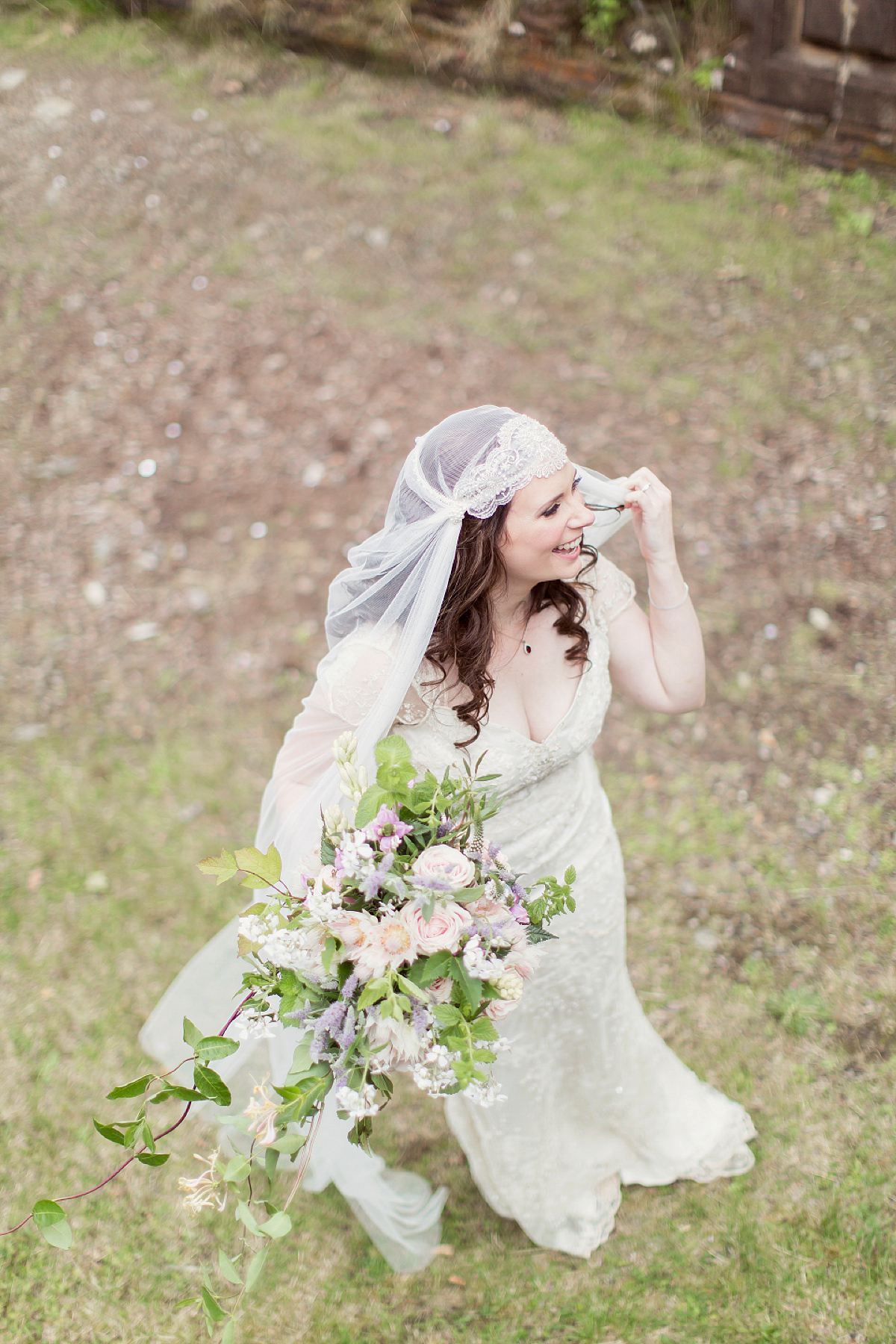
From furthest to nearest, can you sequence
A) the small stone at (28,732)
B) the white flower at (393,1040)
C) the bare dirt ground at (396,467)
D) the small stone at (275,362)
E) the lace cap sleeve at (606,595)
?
the small stone at (275,362), the small stone at (28,732), the bare dirt ground at (396,467), the lace cap sleeve at (606,595), the white flower at (393,1040)

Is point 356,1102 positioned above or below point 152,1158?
above

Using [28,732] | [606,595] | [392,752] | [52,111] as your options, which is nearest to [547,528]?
[606,595]

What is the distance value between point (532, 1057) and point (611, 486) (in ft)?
5.76

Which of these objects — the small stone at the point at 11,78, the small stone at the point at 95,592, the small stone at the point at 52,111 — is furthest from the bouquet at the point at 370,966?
the small stone at the point at 11,78

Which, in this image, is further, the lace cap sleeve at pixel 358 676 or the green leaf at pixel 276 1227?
the lace cap sleeve at pixel 358 676

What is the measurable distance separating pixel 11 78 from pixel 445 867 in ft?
28.6

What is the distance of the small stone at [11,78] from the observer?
26.2ft

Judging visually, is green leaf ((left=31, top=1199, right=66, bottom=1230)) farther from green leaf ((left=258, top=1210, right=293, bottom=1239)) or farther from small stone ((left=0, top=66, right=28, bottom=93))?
small stone ((left=0, top=66, right=28, bottom=93))

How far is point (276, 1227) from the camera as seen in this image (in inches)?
71.7

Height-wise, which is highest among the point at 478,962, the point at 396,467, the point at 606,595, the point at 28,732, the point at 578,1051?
the point at 606,595

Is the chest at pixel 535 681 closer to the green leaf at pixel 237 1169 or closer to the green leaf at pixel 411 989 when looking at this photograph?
the green leaf at pixel 411 989

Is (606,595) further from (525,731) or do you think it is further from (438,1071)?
(438,1071)

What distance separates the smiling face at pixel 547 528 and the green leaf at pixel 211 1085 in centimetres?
→ 134

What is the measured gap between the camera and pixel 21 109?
782 centimetres
